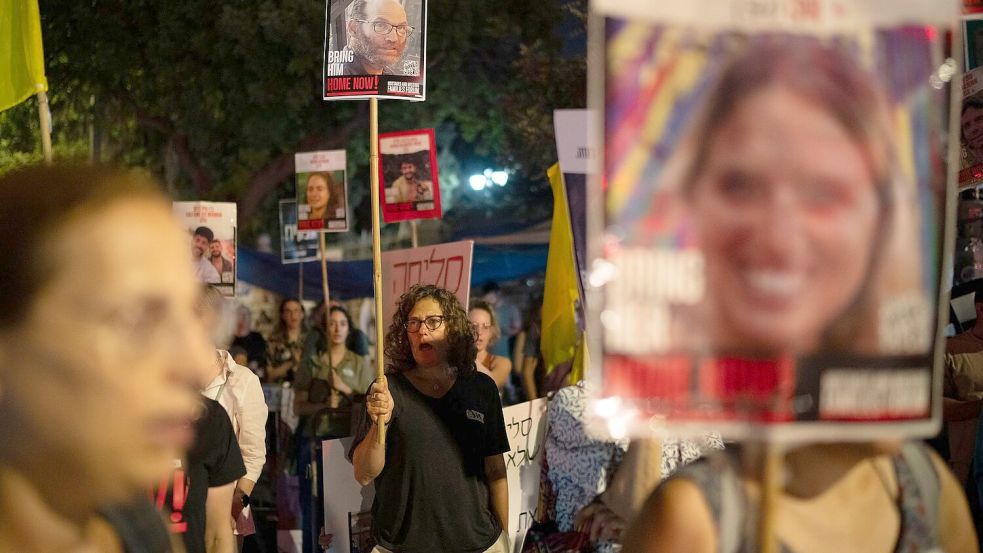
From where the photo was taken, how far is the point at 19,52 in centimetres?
606

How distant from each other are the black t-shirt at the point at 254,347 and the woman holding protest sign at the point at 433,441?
5.53 metres

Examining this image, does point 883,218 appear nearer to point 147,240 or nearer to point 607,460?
point 147,240

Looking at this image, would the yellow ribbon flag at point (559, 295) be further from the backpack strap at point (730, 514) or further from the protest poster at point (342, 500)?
the backpack strap at point (730, 514)

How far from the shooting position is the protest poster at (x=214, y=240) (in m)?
8.35

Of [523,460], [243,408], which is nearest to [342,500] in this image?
[243,408]

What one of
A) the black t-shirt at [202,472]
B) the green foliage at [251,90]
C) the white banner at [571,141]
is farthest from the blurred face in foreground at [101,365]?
the green foliage at [251,90]

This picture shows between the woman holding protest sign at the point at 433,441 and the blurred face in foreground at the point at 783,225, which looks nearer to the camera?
the blurred face in foreground at the point at 783,225

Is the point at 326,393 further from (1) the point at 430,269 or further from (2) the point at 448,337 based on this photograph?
(2) the point at 448,337

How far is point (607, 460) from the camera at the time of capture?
457 centimetres

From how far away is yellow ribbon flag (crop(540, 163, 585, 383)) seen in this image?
6.80 metres

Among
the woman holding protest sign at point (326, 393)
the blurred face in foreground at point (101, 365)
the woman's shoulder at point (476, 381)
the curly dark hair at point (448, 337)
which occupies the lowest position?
the woman holding protest sign at point (326, 393)

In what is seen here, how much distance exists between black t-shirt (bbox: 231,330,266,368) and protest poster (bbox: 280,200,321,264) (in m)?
1.23

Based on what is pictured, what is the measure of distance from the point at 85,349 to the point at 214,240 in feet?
24.3

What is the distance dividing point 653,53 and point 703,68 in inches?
2.9
